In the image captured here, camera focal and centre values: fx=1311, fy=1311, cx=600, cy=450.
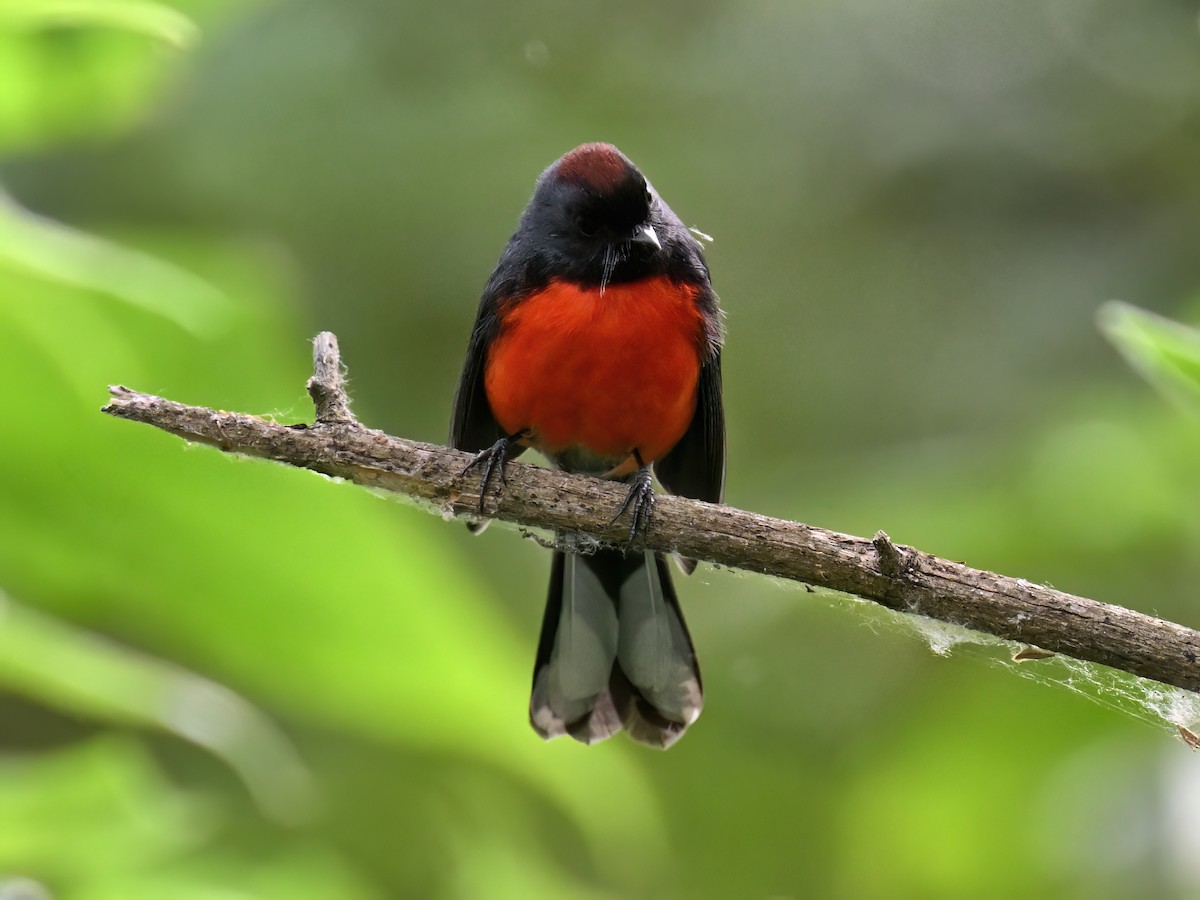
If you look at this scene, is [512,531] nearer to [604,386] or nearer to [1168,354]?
[604,386]

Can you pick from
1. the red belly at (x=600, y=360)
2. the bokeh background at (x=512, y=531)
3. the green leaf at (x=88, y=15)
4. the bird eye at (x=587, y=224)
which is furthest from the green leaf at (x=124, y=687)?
the bird eye at (x=587, y=224)

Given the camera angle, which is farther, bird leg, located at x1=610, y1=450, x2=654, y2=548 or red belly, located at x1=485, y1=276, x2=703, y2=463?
red belly, located at x1=485, y1=276, x2=703, y2=463

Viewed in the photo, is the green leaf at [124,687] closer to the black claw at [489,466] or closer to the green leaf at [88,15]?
the black claw at [489,466]

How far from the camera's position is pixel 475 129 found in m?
5.44

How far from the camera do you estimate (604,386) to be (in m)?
3.34

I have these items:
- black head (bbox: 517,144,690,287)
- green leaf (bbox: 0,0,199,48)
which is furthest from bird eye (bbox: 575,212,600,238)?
green leaf (bbox: 0,0,199,48)

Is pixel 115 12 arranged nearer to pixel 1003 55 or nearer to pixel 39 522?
pixel 39 522

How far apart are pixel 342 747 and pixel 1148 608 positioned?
262cm

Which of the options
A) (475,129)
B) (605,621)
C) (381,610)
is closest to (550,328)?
(605,621)

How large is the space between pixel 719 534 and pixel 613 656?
1.25 metres

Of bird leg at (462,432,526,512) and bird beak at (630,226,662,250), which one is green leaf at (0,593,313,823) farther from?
bird beak at (630,226,662,250)

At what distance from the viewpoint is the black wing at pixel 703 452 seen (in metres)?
3.53

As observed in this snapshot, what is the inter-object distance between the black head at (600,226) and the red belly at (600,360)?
0.22ft

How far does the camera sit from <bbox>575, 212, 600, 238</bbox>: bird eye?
11.4ft
